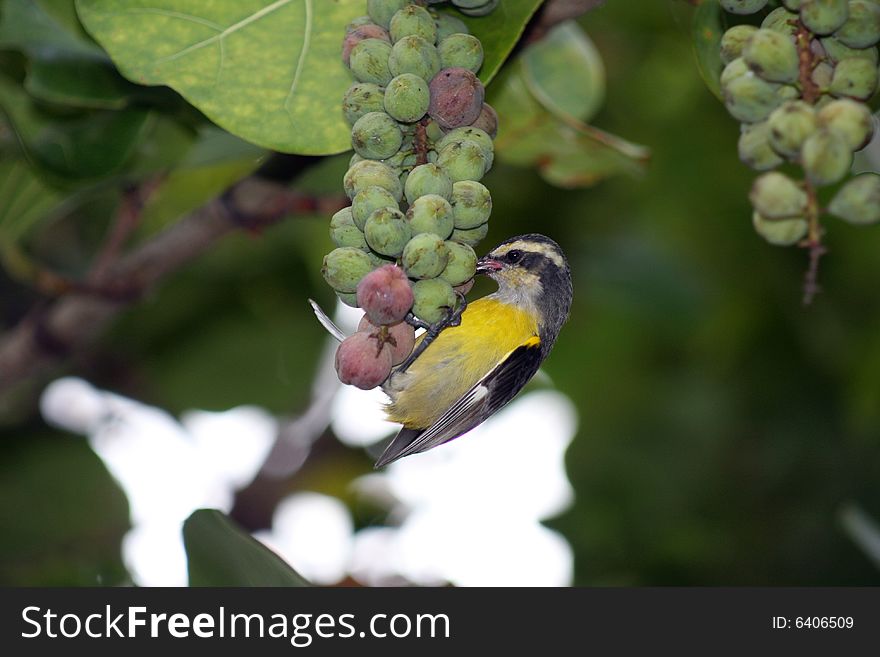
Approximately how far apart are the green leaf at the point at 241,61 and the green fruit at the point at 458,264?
0.46 meters

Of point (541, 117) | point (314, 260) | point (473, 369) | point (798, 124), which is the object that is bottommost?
point (314, 260)

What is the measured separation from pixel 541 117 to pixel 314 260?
145 cm

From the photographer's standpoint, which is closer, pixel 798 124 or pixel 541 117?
pixel 798 124

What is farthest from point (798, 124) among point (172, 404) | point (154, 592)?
point (172, 404)

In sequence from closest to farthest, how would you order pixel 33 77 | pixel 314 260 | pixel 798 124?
1. pixel 798 124
2. pixel 33 77
3. pixel 314 260

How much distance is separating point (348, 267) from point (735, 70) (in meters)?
0.66

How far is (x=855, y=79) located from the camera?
1509mm

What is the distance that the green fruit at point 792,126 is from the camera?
4.59 feet

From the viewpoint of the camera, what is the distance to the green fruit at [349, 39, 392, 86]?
1.77m

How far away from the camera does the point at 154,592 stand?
2787mm

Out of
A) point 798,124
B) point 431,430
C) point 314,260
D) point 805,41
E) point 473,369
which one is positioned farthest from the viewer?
point 314,260

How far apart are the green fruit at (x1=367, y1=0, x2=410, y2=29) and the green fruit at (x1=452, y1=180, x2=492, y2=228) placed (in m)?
0.38

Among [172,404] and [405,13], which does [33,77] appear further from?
[172,404]

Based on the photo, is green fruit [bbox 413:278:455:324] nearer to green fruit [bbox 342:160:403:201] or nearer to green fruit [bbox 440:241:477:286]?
green fruit [bbox 440:241:477:286]
